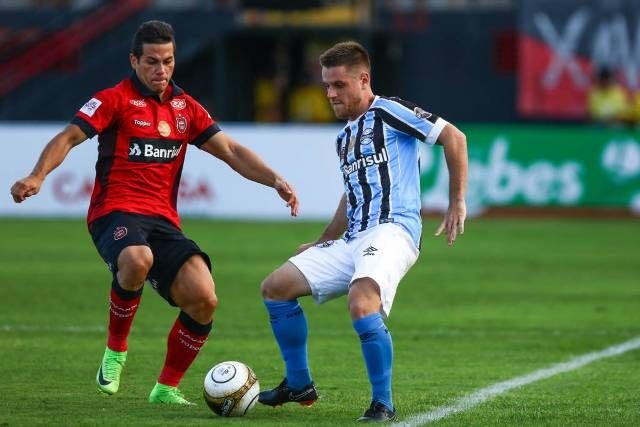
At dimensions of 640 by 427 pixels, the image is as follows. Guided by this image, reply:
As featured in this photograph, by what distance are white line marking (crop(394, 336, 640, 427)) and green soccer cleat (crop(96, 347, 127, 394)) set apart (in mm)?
1790

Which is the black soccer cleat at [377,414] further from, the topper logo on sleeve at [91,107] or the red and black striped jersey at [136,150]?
the topper logo on sleeve at [91,107]

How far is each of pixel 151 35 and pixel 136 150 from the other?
0.65m

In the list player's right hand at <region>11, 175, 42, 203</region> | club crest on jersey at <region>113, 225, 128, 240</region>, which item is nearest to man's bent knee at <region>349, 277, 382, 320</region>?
club crest on jersey at <region>113, 225, 128, 240</region>

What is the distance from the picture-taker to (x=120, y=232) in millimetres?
7871

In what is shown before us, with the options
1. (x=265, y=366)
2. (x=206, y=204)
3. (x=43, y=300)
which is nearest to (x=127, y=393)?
(x=265, y=366)

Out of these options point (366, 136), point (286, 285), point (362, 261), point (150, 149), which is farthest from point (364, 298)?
point (150, 149)

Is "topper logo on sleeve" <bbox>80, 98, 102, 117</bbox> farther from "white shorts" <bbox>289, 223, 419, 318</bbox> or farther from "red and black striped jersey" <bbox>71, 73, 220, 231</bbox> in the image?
"white shorts" <bbox>289, 223, 419, 318</bbox>

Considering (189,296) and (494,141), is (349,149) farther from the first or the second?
(494,141)

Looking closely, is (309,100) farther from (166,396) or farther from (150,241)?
(166,396)

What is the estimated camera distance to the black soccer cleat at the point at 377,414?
277 inches

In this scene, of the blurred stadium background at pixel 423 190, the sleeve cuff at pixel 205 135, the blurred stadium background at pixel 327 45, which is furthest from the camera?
the blurred stadium background at pixel 327 45

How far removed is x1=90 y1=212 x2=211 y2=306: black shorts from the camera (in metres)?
7.86

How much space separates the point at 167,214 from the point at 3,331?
126 inches

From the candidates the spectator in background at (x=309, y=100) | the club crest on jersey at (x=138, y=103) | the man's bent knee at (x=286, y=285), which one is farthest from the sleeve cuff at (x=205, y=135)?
the spectator in background at (x=309, y=100)
